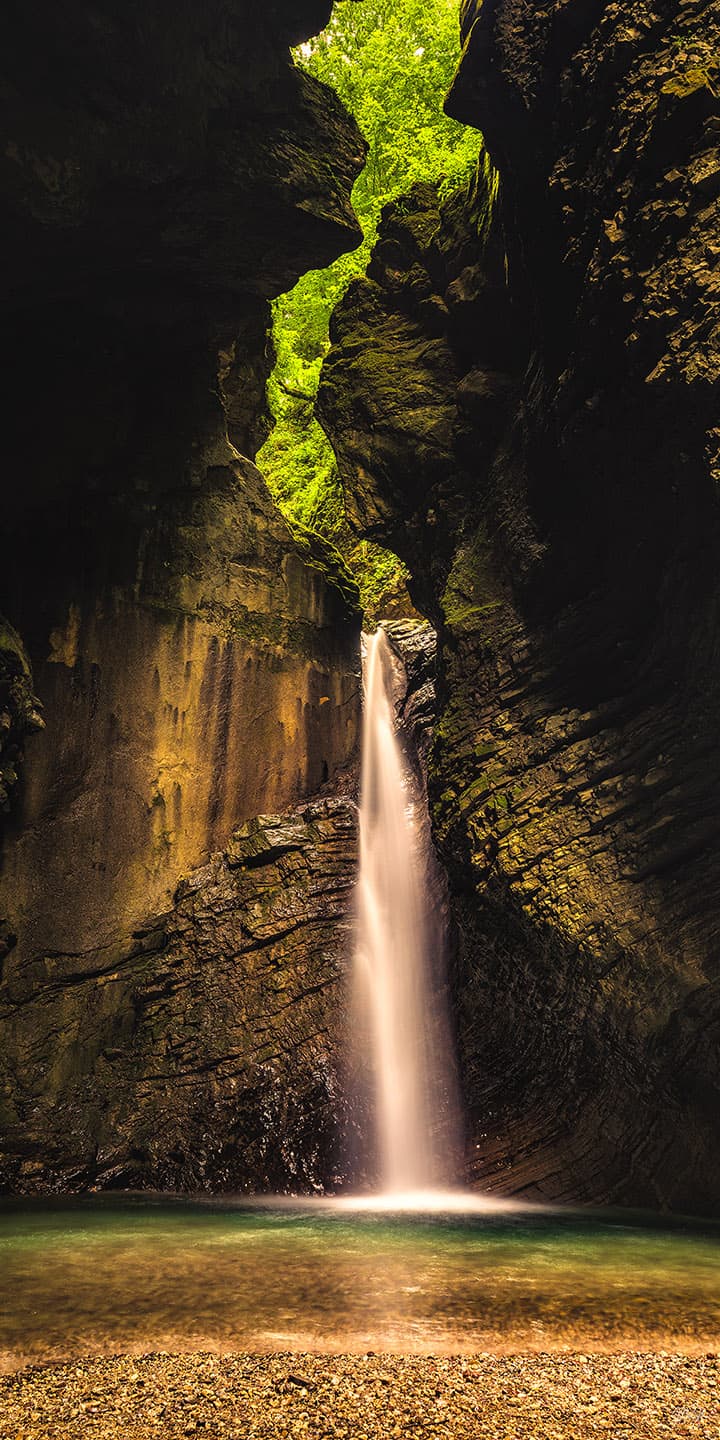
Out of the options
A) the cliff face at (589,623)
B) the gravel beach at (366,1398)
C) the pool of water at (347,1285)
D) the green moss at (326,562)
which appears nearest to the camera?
the gravel beach at (366,1398)

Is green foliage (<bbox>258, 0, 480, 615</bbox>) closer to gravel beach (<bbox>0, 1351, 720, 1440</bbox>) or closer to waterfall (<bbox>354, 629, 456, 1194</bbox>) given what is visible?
waterfall (<bbox>354, 629, 456, 1194</bbox>)

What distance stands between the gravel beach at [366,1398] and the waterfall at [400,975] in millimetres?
5755

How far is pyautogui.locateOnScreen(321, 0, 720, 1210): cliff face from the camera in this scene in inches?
262

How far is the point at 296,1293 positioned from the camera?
13.8 feet

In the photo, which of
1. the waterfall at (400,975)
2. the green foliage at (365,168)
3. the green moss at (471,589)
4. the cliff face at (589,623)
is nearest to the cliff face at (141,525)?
the waterfall at (400,975)

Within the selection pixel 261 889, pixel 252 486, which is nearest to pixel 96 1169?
pixel 261 889

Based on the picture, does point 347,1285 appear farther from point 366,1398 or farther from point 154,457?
point 154,457

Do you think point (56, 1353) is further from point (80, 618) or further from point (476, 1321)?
point (80, 618)

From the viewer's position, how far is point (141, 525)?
38.0 feet

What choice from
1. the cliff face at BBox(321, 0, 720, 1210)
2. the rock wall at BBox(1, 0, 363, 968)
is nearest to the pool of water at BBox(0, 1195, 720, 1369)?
the cliff face at BBox(321, 0, 720, 1210)

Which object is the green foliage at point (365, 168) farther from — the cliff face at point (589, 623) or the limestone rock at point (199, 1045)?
the limestone rock at point (199, 1045)

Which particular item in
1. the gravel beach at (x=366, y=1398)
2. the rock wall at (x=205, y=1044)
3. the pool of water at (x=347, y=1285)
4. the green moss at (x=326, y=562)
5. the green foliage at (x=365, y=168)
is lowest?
the gravel beach at (x=366, y=1398)

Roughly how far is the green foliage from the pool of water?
1358cm

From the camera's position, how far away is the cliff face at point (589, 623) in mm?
6660
